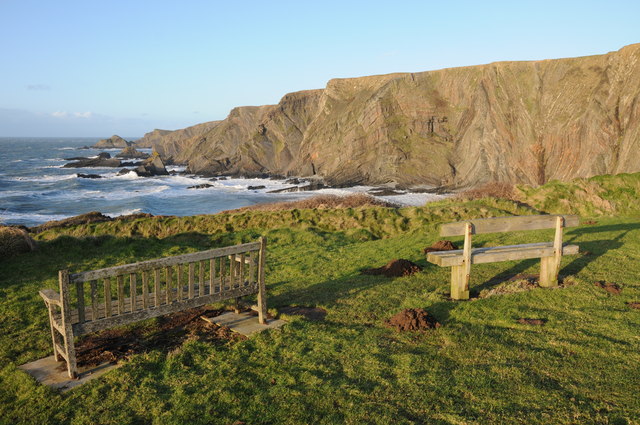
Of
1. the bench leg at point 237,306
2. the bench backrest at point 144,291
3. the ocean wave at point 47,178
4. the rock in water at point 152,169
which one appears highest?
the bench backrest at point 144,291

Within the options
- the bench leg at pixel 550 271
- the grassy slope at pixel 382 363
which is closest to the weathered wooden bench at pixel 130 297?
the grassy slope at pixel 382 363

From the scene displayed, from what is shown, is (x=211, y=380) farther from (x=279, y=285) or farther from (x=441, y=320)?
(x=279, y=285)

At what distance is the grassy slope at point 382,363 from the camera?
4883 mm

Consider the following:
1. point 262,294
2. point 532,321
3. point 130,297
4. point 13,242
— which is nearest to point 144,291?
point 130,297

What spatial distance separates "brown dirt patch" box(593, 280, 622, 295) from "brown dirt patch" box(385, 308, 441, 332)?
3.88 m

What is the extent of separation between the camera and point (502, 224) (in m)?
8.46

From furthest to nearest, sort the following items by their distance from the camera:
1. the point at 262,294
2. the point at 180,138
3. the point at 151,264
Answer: the point at 180,138 → the point at 262,294 → the point at 151,264

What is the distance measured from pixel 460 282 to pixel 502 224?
1406mm

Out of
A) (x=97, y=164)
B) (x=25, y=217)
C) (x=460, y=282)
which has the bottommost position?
(x=25, y=217)

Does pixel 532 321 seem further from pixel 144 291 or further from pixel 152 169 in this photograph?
pixel 152 169

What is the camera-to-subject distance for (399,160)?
181ft

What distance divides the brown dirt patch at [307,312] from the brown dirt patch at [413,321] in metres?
1.25

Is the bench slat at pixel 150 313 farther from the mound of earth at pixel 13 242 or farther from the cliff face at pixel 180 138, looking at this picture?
the cliff face at pixel 180 138

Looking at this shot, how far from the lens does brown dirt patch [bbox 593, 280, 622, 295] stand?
27.6 feet
